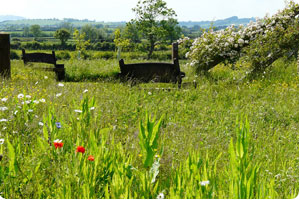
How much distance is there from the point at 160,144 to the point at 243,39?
8762 millimetres

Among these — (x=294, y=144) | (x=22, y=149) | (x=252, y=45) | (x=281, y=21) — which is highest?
(x=281, y=21)

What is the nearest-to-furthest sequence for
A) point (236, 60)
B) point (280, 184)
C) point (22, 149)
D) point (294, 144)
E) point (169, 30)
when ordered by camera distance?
1. point (280, 184)
2. point (22, 149)
3. point (294, 144)
4. point (236, 60)
5. point (169, 30)

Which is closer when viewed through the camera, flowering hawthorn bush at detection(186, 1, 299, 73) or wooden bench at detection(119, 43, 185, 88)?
wooden bench at detection(119, 43, 185, 88)

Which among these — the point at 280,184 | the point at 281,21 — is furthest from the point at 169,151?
the point at 281,21

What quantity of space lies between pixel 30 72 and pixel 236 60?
6952mm

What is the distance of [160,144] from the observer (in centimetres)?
392

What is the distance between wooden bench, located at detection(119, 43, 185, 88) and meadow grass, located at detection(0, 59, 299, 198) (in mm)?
307

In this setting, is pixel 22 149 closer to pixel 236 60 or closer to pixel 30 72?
pixel 30 72

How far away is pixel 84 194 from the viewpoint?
93.1 inches

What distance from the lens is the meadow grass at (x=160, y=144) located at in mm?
2510

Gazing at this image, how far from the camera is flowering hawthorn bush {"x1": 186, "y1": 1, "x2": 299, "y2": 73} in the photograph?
10.1 m

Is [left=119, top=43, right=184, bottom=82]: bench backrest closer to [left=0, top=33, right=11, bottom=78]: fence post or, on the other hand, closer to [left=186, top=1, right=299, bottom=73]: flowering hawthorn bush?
[left=0, top=33, right=11, bottom=78]: fence post

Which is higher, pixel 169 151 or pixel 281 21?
pixel 281 21

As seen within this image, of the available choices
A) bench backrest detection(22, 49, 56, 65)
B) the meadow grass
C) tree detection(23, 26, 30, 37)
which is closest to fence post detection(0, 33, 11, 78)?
the meadow grass
